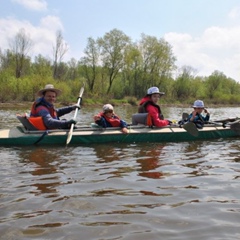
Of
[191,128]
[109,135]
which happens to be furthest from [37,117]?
[191,128]

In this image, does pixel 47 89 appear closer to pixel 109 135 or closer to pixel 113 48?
pixel 109 135

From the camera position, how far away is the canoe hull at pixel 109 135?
7313 mm

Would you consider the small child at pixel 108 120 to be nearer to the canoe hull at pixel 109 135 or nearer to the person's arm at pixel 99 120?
the person's arm at pixel 99 120

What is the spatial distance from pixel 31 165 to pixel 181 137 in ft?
13.8

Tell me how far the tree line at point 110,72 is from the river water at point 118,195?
27.1m

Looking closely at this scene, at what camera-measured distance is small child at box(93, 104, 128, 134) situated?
315 inches

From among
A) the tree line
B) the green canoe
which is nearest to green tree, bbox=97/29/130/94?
the tree line

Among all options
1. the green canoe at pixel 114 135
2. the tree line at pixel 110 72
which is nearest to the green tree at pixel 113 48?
the tree line at pixel 110 72

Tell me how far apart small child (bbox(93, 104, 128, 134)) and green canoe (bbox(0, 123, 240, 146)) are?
16 cm

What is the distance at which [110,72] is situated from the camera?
43.4 metres

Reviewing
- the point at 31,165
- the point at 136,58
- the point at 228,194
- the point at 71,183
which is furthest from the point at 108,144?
the point at 136,58

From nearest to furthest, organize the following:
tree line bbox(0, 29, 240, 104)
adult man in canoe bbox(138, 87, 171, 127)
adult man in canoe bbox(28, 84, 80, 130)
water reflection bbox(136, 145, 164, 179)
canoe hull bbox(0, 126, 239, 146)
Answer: water reflection bbox(136, 145, 164, 179), canoe hull bbox(0, 126, 239, 146), adult man in canoe bbox(28, 84, 80, 130), adult man in canoe bbox(138, 87, 171, 127), tree line bbox(0, 29, 240, 104)

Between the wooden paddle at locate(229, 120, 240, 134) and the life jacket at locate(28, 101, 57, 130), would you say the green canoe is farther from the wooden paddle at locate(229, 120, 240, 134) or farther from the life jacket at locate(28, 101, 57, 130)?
the life jacket at locate(28, 101, 57, 130)

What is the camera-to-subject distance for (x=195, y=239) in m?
2.86
